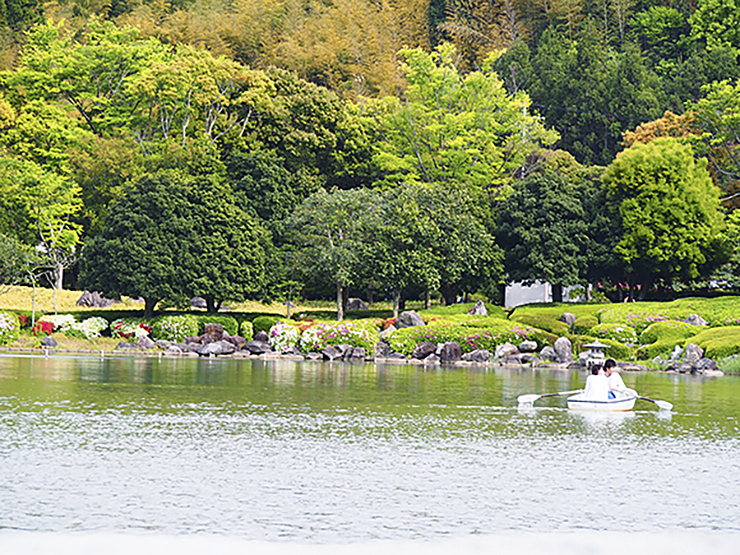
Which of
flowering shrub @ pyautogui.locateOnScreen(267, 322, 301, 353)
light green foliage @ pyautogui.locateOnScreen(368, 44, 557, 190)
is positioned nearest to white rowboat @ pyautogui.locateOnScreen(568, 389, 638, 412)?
flowering shrub @ pyautogui.locateOnScreen(267, 322, 301, 353)

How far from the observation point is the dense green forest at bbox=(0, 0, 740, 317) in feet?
135

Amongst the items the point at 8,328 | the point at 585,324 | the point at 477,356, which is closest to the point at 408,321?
the point at 477,356

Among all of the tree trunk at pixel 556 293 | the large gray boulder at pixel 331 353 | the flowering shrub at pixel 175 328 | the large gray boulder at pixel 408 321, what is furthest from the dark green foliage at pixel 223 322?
the tree trunk at pixel 556 293

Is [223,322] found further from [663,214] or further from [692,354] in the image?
[663,214]

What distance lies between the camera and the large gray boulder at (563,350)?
3322 centimetres

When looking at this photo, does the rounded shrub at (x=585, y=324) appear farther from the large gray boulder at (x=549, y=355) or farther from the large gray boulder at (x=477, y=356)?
the large gray boulder at (x=477, y=356)

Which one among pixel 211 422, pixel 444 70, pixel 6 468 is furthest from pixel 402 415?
pixel 444 70

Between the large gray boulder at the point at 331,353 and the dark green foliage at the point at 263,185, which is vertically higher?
the dark green foliage at the point at 263,185

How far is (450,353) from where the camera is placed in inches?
1326

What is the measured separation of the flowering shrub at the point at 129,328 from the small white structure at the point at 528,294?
21983 mm

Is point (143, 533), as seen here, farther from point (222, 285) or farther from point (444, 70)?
point (444, 70)

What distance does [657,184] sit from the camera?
44.9 m

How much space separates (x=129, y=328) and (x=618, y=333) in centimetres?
2041

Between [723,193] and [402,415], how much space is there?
1687 inches
